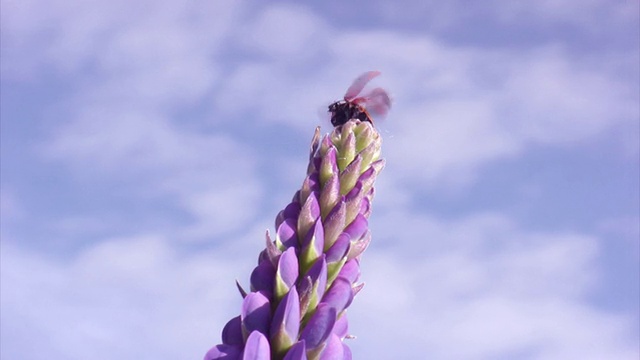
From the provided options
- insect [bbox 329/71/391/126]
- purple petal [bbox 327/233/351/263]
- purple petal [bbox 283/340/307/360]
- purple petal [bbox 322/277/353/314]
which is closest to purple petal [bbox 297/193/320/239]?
purple petal [bbox 327/233/351/263]

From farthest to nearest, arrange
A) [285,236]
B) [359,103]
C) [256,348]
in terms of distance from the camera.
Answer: [359,103]
[285,236]
[256,348]

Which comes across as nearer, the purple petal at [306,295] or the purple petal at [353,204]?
the purple petal at [306,295]

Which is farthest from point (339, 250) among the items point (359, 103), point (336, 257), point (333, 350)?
point (359, 103)

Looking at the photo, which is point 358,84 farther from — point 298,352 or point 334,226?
point 298,352

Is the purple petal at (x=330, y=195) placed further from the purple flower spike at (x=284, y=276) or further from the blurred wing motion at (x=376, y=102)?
the blurred wing motion at (x=376, y=102)

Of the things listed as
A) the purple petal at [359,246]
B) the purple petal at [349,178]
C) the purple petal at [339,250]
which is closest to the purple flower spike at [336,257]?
the purple petal at [339,250]

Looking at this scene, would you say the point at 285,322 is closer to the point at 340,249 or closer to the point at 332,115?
the point at 340,249

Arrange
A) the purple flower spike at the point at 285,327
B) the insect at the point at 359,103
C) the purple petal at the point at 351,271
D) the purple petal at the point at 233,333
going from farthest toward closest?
the insect at the point at 359,103, the purple petal at the point at 351,271, the purple petal at the point at 233,333, the purple flower spike at the point at 285,327
